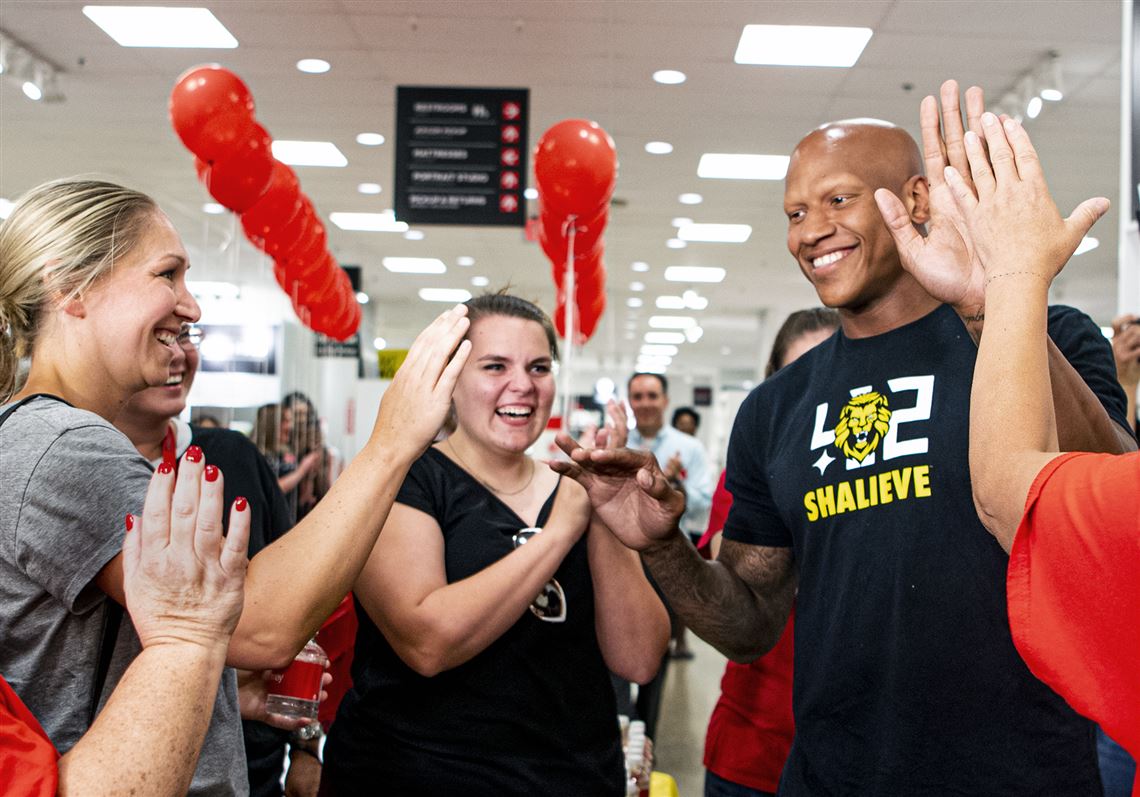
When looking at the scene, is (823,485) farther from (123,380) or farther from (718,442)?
(718,442)

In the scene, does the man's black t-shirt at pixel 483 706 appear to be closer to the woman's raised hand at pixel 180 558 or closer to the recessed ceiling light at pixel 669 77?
the woman's raised hand at pixel 180 558

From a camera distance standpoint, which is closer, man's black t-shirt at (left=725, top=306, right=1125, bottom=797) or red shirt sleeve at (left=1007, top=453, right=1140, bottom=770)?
red shirt sleeve at (left=1007, top=453, right=1140, bottom=770)

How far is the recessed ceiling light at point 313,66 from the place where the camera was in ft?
19.1

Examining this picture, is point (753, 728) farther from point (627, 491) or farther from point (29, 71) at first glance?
point (29, 71)

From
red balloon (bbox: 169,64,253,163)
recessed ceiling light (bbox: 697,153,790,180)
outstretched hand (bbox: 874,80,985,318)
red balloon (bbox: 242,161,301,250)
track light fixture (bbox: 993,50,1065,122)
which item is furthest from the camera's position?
recessed ceiling light (bbox: 697,153,790,180)

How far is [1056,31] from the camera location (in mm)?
5188

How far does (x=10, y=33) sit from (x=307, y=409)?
2.67m

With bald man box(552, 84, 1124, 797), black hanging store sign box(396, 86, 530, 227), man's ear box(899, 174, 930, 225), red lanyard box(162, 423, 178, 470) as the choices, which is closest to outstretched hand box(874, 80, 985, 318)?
bald man box(552, 84, 1124, 797)

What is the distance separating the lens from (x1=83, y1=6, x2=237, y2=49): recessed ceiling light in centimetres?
520

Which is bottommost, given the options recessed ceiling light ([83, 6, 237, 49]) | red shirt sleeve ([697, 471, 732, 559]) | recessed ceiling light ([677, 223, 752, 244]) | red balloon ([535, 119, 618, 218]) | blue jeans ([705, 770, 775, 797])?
blue jeans ([705, 770, 775, 797])

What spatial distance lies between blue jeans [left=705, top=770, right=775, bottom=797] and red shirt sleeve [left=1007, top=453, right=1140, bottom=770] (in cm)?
149

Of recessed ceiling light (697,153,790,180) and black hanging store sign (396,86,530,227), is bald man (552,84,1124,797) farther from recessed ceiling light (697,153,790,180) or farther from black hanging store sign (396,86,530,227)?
recessed ceiling light (697,153,790,180)

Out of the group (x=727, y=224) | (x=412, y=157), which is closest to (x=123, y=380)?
(x=412, y=157)

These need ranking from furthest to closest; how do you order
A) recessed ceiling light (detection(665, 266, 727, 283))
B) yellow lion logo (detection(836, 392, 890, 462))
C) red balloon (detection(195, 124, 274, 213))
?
recessed ceiling light (detection(665, 266, 727, 283)) < red balloon (detection(195, 124, 274, 213)) < yellow lion logo (detection(836, 392, 890, 462))
